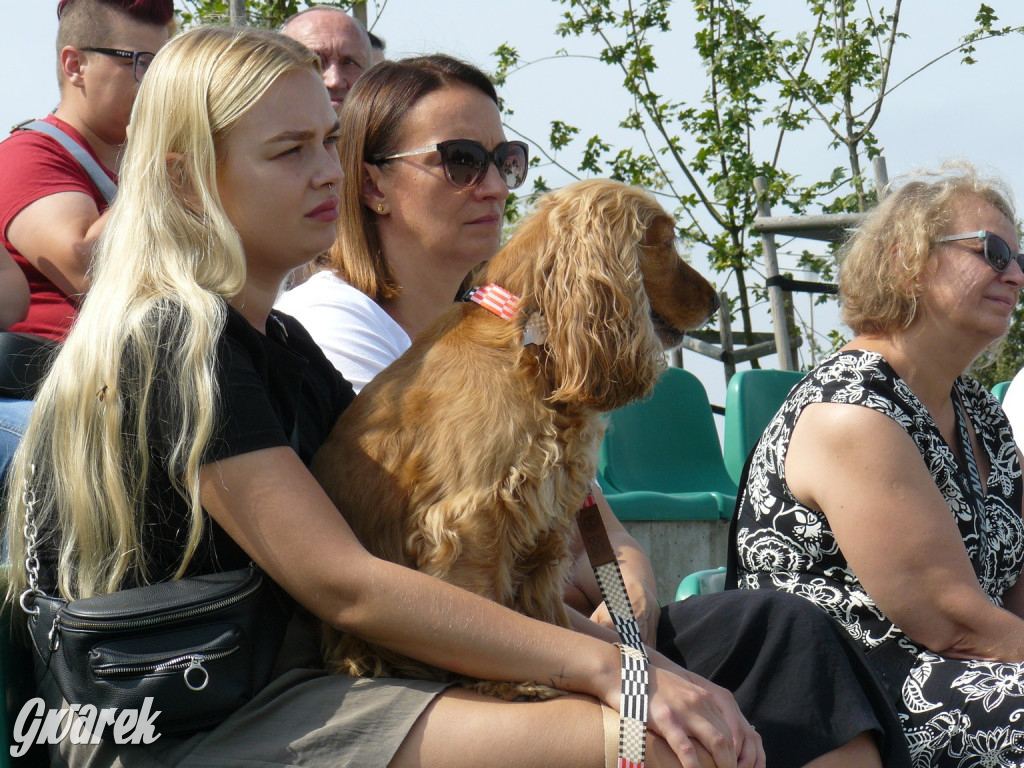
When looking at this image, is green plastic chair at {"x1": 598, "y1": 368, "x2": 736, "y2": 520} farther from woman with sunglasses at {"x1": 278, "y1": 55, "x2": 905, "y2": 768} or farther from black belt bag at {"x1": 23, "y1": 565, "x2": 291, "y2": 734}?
black belt bag at {"x1": 23, "y1": 565, "x2": 291, "y2": 734}

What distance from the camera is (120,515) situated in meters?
2.00

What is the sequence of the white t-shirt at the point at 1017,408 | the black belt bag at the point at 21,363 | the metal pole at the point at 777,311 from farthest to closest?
the metal pole at the point at 777,311 → the white t-shirt at the point at 1017,408 → the black belt bag at the point at 21,363

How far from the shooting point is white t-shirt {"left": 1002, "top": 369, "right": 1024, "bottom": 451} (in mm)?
5055

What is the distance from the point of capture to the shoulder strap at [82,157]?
3863mm

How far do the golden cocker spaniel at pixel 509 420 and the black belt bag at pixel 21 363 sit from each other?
1061mm

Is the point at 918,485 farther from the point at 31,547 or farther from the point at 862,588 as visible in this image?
the point at 31,547

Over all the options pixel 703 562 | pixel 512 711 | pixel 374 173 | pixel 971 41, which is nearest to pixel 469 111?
pixel 374 173

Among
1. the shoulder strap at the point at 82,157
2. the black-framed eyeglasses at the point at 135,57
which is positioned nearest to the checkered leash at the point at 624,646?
the shoulder strap at the point at 82,157

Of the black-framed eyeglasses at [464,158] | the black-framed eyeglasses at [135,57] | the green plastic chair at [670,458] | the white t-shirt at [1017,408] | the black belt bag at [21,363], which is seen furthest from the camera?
the green plastic chair at [670,458]

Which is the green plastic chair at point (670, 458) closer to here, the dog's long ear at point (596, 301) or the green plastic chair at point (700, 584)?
the green plastic chair at point (700, 584)

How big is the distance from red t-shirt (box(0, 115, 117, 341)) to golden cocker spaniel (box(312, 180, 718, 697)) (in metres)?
1.56

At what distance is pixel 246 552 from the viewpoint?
2.08 meters

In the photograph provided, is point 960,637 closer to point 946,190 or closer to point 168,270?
point 946,190

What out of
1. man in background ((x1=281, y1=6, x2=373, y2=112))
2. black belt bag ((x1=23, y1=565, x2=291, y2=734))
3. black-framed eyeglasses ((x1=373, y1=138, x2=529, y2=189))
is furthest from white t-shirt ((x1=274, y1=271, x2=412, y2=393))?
man in background ((x1=281, y1=6, x2=373, y2=112))
